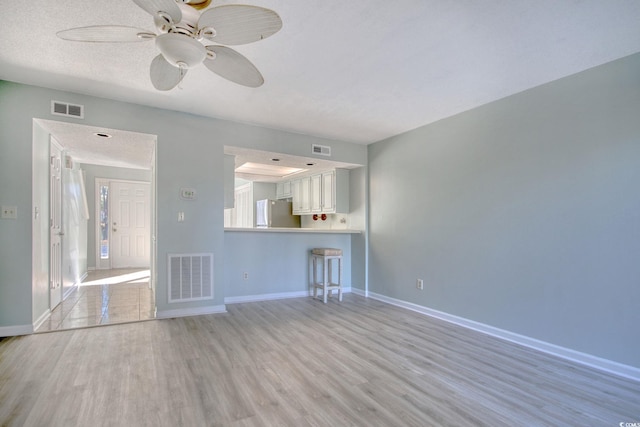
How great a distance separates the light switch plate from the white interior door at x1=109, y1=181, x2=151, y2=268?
182 inches

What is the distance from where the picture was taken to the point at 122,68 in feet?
9.10

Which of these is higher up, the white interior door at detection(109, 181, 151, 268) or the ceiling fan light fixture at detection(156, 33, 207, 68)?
the ceiling fan light fixture at detection(156, 33, 207, 68)

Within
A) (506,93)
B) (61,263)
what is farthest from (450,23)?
(61,263)

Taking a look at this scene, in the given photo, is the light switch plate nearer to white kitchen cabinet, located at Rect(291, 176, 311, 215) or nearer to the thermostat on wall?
the thermostat on wall

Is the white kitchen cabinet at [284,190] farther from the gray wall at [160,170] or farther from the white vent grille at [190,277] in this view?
the white vent grille at [190,277]

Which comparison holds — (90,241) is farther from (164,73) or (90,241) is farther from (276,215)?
(164,73)

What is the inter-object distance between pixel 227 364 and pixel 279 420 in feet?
2.97

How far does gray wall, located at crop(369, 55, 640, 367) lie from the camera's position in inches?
99.3

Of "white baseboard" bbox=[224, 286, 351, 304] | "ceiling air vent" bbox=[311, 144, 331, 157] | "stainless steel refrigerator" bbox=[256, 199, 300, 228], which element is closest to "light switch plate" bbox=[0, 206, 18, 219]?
"white baseboard" bbox=[224, 286, 351, 304]

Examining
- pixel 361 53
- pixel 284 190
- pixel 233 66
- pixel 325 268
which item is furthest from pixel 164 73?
pixel 284 190

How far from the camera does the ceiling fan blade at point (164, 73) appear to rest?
6.86 feet

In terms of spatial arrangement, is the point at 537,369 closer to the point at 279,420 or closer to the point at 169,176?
the point at 279,420

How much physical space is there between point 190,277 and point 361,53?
320 cm

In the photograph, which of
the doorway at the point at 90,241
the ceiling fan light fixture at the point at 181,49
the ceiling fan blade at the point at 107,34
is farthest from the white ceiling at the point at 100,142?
the ceiling fan light fixture at the point at 181,49
